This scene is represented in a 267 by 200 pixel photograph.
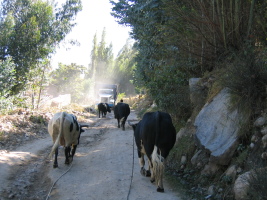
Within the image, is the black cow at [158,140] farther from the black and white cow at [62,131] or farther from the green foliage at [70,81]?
the green foliage at [70,81]

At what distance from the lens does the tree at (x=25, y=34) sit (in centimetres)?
1700

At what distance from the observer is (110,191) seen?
546cm

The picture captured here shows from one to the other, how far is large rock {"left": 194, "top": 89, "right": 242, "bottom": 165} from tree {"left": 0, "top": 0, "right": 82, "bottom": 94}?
13.7 m

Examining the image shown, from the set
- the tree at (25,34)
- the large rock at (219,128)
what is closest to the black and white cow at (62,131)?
the large rock at (219,128)

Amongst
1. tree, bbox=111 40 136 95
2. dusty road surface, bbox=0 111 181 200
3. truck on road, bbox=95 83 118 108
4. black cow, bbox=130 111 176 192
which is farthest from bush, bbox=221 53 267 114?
tree, bbox=111 40 136 95

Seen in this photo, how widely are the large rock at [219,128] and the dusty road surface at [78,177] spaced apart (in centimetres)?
123

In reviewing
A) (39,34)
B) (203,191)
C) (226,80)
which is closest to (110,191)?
(203,191)

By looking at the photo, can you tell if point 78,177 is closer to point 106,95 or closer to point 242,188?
point 242,188

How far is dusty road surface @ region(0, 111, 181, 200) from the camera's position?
17.6ft

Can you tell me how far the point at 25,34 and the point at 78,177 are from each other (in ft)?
44.5

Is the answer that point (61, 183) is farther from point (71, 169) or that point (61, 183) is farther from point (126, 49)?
point (126, 49)

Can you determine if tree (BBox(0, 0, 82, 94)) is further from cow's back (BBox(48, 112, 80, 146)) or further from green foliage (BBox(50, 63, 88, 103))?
green foliage (BBox(50, 63, 88, 103))

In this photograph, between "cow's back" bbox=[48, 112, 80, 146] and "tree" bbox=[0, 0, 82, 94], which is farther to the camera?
"tree" bbox=[0, 0, 82, 94]

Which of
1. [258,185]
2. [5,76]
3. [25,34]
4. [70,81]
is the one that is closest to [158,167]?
[258,185]
